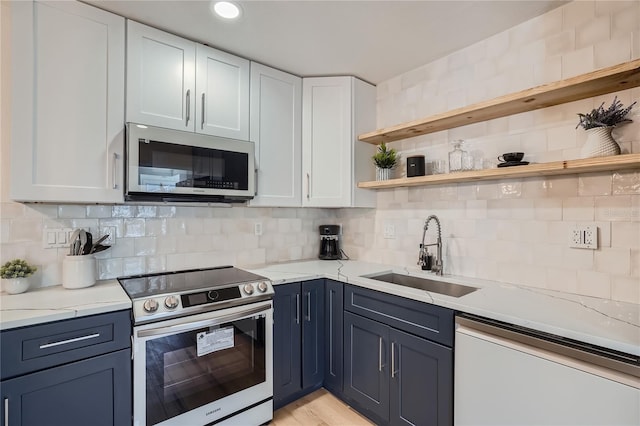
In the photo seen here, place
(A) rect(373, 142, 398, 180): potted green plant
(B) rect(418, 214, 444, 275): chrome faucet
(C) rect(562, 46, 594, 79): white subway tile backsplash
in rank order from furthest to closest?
(A) rect(373, 142, 398, 180): potted green plant
(B) rect(418, 214, 444, 275): chrome faucet
(C) rect(562, 46, 594, 79): white subway tile backsplash

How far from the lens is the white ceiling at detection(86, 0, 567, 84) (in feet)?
5.38

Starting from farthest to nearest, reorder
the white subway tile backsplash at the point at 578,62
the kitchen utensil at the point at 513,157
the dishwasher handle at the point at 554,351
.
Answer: the kitchen utensil at the point at 513,157
the white subway tile backsplash at the point at 578,62
the dishwasher handle at the point at 554,351

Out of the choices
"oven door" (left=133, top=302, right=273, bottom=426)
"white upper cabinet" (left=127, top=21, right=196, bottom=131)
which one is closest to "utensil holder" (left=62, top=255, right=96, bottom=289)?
"oven door" (left=133, top=302, right=273, bottom=426)

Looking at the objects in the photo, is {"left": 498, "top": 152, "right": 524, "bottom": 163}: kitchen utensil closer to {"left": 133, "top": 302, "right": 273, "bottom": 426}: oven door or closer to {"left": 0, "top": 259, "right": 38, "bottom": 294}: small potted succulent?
{"left": 133, "top": 302, "right": 273, "bottom": 426}: oven door

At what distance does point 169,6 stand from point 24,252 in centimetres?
151

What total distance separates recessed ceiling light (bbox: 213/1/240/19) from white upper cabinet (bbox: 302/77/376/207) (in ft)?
2.82

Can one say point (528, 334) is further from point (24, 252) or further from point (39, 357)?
point (24, 252)

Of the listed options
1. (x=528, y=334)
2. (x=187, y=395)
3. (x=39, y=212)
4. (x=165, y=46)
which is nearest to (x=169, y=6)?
(x=165, y=46)

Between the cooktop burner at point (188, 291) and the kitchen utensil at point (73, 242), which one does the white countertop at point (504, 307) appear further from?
Result: the kitchen utensil at point (73, 242)

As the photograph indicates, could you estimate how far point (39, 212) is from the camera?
67.2 inches

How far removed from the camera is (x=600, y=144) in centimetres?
143

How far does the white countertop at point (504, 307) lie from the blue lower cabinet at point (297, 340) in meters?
0.41

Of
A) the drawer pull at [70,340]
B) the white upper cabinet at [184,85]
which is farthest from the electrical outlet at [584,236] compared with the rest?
the drawer pull at [70,340]

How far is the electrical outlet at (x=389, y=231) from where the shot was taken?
8.11 ft
